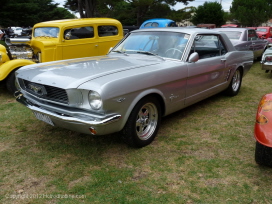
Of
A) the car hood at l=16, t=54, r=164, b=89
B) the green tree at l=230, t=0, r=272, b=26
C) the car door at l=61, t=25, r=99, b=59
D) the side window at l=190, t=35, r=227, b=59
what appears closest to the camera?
the car hood at l=16, t=54, r=164, b=89

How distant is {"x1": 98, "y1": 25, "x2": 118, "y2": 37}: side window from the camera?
7500 millimetres

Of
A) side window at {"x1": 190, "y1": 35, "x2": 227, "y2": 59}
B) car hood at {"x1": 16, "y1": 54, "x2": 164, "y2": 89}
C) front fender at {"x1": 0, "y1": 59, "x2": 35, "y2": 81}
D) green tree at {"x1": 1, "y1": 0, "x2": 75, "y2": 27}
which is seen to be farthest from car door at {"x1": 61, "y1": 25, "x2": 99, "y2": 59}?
green tree at {"x1": 1, "y1": 0, "x2": 75, "y2": 27}

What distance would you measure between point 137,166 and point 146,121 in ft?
2.35

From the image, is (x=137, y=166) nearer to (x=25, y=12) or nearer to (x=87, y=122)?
(x=87, y=122)

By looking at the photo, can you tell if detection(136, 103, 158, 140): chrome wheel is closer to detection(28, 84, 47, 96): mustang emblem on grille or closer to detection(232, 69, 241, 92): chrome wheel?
detection(28, 84, 47, 96): mustang emblem on grille

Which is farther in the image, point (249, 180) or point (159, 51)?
point (159, 51)

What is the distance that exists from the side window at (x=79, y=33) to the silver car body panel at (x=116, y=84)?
2880mm

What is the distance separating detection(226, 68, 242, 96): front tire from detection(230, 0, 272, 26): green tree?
40604 millimetres

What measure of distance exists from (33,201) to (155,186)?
1.17 metres

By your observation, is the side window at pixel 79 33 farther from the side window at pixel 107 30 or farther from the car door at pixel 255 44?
the car door at pixel 255 44

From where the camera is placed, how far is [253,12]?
135 feet

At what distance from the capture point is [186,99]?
13.3 ft

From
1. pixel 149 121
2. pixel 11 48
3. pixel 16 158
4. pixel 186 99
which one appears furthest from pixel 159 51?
pixel 11 48

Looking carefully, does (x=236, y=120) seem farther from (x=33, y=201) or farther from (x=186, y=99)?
(x=33, y=201)
